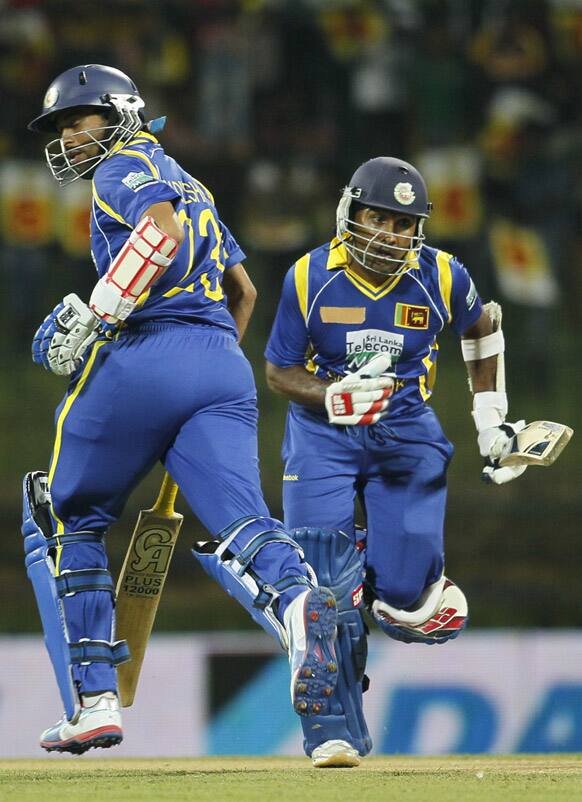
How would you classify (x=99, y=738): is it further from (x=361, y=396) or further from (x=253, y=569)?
(x=361, y=396)

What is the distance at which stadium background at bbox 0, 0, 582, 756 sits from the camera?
9367 mm

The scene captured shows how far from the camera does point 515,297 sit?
9.57 meters

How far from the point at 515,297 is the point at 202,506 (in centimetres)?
620

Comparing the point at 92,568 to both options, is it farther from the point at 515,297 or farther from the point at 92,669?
the point at 515,297

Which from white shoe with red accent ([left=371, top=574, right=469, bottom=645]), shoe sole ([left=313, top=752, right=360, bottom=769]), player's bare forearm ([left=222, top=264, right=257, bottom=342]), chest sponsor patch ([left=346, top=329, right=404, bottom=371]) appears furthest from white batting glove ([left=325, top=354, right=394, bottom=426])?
shoe sole ([left=313, top=752, right=360, bottom=769])

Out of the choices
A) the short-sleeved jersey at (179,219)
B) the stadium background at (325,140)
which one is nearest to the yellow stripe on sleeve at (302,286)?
the short-sleeved jersey at (179,219)

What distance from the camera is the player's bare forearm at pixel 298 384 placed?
4477 millimetres

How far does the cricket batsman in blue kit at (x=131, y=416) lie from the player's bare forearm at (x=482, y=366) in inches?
43.6

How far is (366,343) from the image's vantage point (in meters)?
4.52

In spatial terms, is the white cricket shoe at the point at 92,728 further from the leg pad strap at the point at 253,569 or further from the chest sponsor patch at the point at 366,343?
the chest sponsor patch at the point at 366,343

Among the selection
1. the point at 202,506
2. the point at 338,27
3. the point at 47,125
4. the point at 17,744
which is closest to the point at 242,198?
the point at 338,27

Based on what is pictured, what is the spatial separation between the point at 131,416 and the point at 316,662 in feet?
2.68

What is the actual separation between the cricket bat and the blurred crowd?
18.0 feet

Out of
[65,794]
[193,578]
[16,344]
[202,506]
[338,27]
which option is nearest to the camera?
[65,794]
